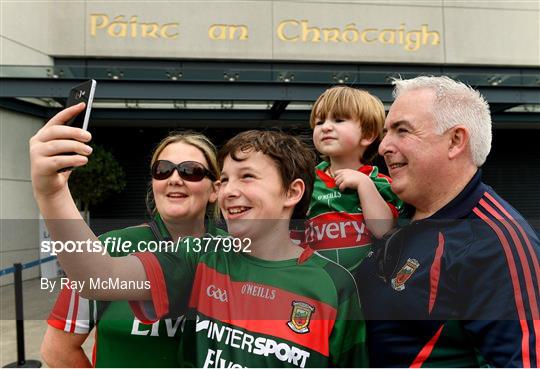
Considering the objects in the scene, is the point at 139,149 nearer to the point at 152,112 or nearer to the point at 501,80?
the point at 152,112

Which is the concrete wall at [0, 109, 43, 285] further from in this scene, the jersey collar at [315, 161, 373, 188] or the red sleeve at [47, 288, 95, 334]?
the jersey collar at [315, 161, 373, 188]

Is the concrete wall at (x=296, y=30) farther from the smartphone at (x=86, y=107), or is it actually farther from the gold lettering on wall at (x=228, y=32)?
the smartphone at (x=86, y=107)

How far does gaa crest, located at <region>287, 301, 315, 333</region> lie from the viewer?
1109 mm

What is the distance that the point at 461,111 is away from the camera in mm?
1301

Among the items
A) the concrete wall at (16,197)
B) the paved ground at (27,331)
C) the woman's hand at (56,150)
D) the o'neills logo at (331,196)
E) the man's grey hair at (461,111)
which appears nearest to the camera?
the woman's hand at (56,150)

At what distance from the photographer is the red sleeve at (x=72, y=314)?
133 centimetres

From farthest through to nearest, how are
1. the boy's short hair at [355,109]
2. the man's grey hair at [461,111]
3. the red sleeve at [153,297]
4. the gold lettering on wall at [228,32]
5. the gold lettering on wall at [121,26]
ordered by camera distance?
the gold lettering on wall at [228,32], the gold lettering on wall at [121,26], the boy's short hair at [355,109], the man's grey hair at [461,111], the red sleeve at [153,297]

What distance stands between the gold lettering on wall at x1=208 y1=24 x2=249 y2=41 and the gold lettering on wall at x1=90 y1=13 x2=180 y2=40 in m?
A: 0.92

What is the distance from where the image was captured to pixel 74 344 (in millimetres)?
1398

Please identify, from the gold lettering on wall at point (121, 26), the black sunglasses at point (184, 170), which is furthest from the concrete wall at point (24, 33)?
the black sunglasses at point (184, 170)

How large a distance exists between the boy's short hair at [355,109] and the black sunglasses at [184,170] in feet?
2.22

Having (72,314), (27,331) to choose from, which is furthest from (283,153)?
(27,331)

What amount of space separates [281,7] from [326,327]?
961 cm

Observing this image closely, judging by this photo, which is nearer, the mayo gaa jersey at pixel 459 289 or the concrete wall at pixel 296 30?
the mayo gaa jersey at pixel 459 289
